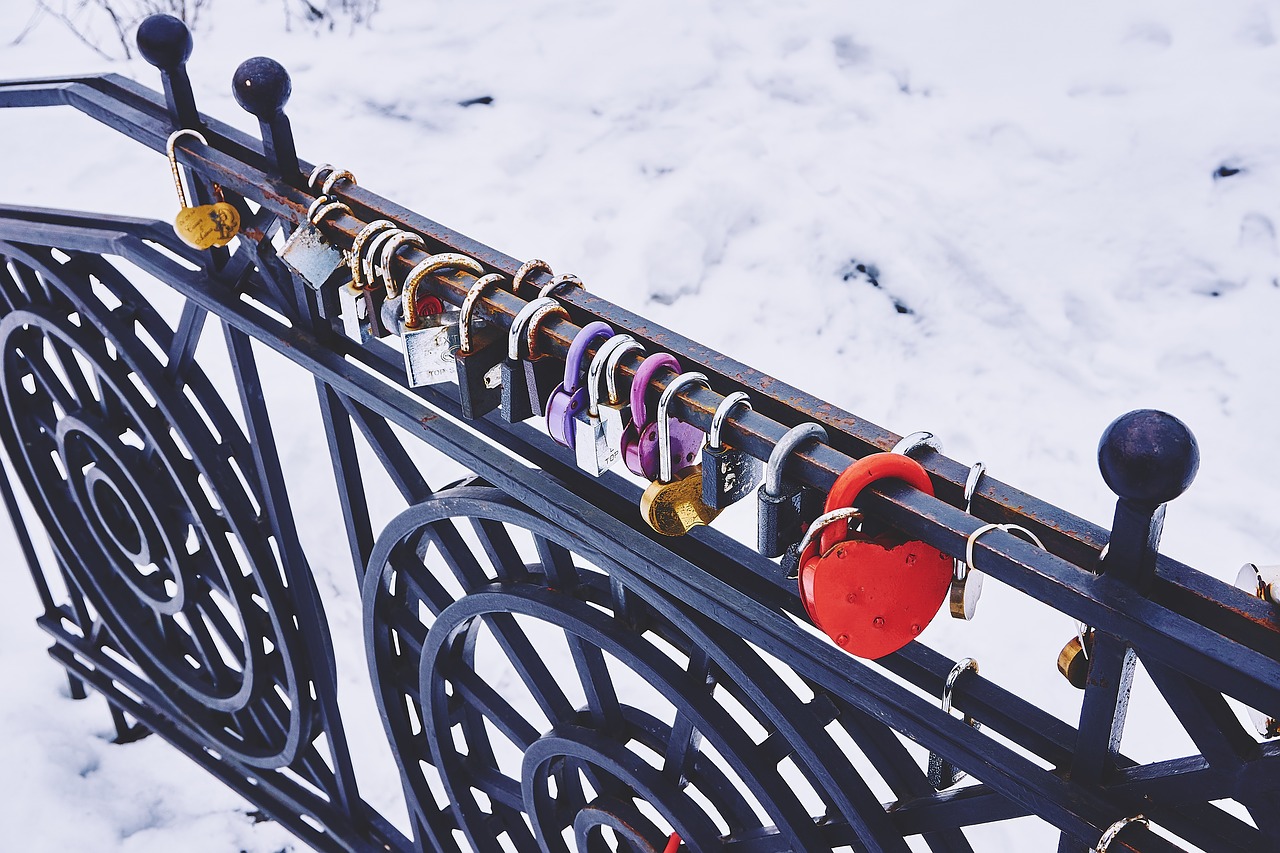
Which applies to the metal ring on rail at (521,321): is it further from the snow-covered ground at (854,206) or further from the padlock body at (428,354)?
the snow-covered ground at (854,206)

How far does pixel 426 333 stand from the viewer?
1.09 metres

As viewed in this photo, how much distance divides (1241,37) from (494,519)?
9.85ft

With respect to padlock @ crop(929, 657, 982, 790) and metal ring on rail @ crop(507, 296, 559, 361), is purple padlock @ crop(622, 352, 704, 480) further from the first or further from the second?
padlock @ crop(929, 657, 982, 790)

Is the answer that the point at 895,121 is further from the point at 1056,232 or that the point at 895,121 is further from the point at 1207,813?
the point at 1207,813

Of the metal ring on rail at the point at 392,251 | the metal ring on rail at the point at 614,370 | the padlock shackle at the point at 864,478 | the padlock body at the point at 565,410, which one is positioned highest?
the metal ring on rail at the point at 392,251

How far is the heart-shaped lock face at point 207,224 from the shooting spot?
50.6 inches

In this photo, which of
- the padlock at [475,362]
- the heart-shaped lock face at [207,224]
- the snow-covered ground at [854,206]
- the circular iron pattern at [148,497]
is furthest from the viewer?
the snow-covered ground at [854,206]

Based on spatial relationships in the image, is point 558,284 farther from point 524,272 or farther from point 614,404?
point 614,404

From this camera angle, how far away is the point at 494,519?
4.10 feet

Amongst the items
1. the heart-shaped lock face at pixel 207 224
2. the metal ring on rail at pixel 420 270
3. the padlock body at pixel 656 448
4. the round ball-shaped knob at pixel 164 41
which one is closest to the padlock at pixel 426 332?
the metal ring on rail at pixel 420 270

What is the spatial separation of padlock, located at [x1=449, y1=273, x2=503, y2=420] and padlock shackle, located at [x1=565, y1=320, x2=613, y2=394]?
0.11m

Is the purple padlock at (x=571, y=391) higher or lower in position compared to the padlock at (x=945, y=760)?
higher

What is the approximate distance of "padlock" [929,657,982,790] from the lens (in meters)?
0.99

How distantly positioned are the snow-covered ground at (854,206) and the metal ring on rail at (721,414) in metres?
1.52
